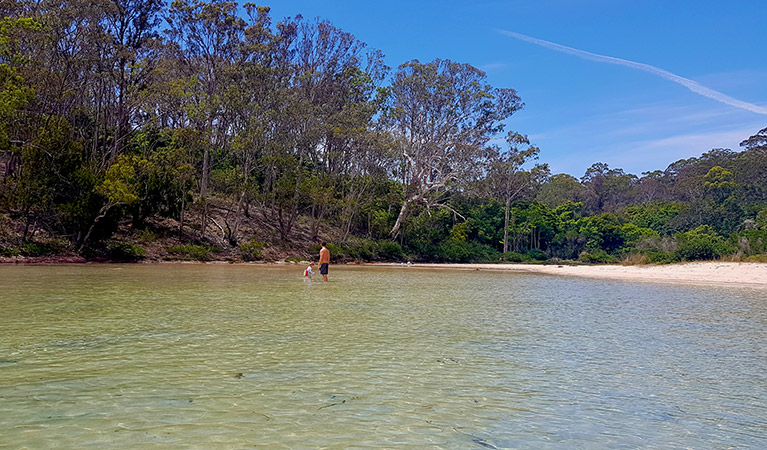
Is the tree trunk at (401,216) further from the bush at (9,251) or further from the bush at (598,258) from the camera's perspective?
the bush at (9,251)

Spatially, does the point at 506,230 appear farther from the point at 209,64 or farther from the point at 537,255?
the point at 209,64

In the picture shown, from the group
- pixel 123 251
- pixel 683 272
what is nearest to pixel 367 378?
pixel 123 251

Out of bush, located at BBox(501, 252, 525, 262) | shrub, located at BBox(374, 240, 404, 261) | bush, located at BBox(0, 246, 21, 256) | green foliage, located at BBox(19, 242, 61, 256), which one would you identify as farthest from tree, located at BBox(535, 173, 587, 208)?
bush, located at BBox(0, 246, 21, 256)

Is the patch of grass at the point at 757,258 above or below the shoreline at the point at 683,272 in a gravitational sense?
above

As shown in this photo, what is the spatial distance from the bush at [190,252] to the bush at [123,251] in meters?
2.19

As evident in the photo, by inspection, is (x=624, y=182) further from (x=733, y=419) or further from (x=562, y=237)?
(x=733, y=419)

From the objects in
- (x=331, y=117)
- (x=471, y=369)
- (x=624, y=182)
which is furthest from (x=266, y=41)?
(x=624, y=182)

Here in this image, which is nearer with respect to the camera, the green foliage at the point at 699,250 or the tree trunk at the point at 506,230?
the green foliage at the point at 699,250

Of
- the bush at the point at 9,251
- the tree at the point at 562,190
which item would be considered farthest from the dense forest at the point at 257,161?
the tree at the point at 562,190

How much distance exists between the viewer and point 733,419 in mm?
4727

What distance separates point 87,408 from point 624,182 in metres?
103

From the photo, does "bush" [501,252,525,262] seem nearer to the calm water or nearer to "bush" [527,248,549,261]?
"bush" [527,248,549,261]

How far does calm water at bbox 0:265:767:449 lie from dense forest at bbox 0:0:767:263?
62.1 feet

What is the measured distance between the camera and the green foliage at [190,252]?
1287 inches
